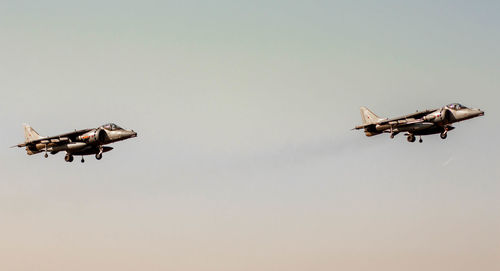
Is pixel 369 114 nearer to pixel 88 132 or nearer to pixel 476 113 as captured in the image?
pixel 476 113

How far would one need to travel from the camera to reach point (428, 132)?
142500 millimetres

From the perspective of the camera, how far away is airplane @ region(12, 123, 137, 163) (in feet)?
465

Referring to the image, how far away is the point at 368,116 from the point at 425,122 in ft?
32.7

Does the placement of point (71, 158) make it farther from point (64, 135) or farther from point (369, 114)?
point (369, 114)

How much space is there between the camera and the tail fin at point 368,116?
148250 millimetres

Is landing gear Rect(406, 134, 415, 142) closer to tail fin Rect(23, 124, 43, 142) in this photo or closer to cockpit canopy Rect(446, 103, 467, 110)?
cockpit canopy Rect(446, 103, 467, 110)

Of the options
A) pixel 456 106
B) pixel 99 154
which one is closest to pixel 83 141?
pixel 99 154

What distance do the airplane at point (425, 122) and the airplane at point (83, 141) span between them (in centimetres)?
2942

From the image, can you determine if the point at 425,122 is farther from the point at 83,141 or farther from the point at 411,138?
the point at 83,141

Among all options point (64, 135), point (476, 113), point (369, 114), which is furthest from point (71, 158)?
point (476, 113)

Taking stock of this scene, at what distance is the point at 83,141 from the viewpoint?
468 ft

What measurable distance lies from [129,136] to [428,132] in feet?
→ 118

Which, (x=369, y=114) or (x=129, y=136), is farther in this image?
(x=369, y=114)

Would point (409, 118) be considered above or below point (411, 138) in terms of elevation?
above
